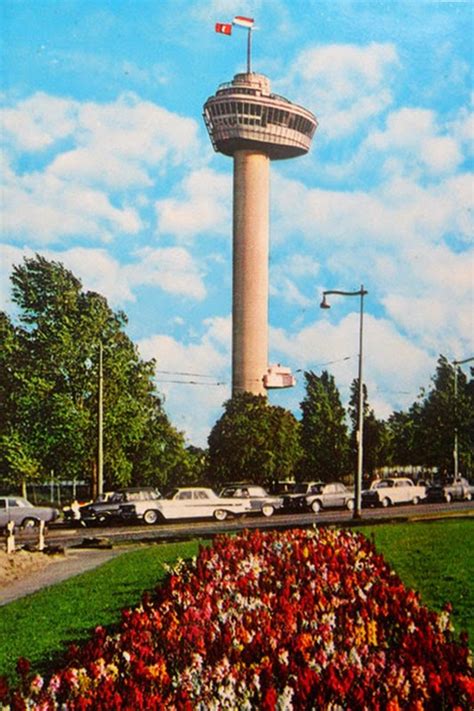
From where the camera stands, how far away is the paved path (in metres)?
18.0

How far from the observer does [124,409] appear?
45.7m

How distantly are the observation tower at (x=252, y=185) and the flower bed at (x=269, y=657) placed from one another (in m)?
81.5

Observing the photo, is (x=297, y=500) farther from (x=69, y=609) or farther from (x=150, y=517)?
(x=69, y=609)


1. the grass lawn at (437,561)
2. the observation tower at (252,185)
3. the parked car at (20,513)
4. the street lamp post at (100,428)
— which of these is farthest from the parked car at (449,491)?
the observation tower at (252,185)

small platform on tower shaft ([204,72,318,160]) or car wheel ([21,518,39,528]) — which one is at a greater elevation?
small platform on tower shaft ([204,72,318,160])

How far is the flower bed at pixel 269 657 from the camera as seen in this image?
6070 millimetres

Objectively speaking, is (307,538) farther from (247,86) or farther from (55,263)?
(247,86)

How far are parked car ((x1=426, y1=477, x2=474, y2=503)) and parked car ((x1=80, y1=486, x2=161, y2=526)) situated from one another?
698 inches

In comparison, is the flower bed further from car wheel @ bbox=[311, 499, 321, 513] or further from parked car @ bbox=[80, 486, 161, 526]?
car wheel @ bbox=[311, 499, 321, 513]

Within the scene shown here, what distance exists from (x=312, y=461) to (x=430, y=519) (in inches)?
1171

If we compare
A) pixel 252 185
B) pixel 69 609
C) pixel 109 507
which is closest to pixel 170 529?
pixel 109 507

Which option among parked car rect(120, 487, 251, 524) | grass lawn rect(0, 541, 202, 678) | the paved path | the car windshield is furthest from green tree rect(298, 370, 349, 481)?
grass lawn rect(0, 541, 202, 678)

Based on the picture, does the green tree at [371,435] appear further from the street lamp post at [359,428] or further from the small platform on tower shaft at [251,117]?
the small platform on tower shaft at [251,117]

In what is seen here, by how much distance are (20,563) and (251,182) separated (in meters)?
78.3
